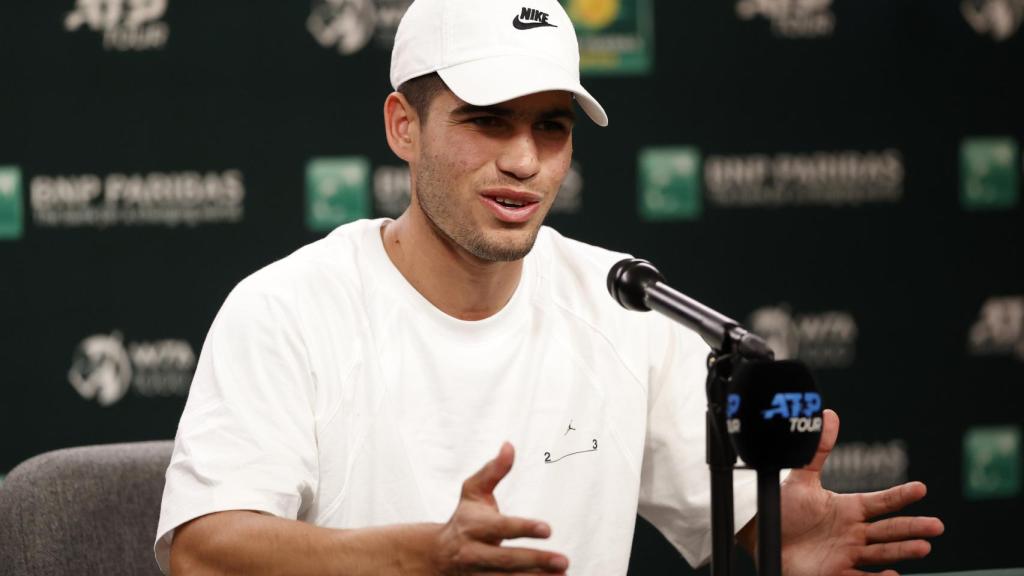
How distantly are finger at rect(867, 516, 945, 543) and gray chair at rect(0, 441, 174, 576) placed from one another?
1.19 metres

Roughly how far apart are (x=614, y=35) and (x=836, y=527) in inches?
93.0

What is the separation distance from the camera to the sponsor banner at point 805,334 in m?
4.01

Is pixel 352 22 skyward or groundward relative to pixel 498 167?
skyward

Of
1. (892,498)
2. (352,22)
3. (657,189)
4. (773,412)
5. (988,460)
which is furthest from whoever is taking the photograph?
(988,460)

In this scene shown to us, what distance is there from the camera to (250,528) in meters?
1.74

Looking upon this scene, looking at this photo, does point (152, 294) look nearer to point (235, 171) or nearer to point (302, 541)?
point (235, 171)

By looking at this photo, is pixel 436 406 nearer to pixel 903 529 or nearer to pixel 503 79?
pixel 503 79

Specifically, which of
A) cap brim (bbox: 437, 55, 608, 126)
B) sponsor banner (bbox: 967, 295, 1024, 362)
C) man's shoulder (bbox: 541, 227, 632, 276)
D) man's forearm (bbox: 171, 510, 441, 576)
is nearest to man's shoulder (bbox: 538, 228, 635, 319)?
man's shoulder (bbox: 541, 227, 632, 276)

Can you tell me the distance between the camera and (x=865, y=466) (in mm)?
4031

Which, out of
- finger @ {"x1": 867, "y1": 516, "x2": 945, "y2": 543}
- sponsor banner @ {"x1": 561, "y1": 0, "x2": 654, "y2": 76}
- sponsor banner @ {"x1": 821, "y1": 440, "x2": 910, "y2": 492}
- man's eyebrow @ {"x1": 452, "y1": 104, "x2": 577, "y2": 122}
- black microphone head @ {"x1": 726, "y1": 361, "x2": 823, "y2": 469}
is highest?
sponsor banner @ {"x1": 561, "y1": 0, "x2": 654, "y2": 76}

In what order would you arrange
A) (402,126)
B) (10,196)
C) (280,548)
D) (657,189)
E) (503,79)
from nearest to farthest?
(280,548)
(503,79)
(402,126)
(10,196)
(657,189)

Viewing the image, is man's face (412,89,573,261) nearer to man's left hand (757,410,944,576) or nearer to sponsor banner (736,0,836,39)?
man's left hand (757,410,944,576)

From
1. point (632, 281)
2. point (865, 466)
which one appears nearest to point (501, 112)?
point (632, 281)

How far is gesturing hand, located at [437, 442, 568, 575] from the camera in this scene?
1396 millimetres
